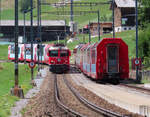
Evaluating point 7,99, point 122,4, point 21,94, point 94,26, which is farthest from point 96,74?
point 94,26

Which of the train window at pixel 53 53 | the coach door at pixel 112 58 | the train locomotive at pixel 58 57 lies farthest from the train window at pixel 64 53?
the coach door at pixel 112 58

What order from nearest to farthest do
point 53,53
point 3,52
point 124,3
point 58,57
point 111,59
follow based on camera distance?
point 111,59 → point 58,57 → point 53,53 → point 124,3 → point 3,52

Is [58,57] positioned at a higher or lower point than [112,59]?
lower

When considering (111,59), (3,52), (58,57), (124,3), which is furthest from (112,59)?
(3,52)

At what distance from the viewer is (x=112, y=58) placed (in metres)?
33.0

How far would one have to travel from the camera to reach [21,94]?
24766 millimetres

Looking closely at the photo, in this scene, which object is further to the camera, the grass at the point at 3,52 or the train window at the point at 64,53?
the grass at the point at 3,52

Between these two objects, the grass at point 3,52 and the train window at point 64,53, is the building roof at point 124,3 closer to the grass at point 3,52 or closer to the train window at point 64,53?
the grass at point 3,52

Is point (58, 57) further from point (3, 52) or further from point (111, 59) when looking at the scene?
point (3, 52)

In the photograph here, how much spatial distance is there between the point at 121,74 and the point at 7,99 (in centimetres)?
1284

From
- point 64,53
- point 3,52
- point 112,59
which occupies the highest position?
point 64,53

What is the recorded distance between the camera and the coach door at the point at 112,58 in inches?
1300

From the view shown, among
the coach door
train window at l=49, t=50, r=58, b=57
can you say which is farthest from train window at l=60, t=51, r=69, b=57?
the coach door

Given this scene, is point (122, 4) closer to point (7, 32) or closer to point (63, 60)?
point (7, 32)
